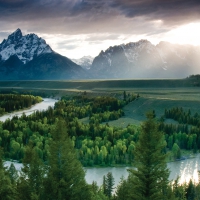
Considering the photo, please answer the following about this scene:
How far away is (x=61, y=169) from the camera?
975 inches

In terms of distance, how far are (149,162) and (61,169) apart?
293 inches

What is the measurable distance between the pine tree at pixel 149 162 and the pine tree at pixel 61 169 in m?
5.17

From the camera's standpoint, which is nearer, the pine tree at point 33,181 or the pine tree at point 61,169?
the pine tree at point 61,169

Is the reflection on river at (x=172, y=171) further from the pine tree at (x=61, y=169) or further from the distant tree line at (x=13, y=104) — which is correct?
the distant tree line at (x=13, y=104)

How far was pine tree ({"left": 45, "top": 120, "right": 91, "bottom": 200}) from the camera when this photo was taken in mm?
24500

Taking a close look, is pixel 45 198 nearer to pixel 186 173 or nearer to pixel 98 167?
pixel 98 167

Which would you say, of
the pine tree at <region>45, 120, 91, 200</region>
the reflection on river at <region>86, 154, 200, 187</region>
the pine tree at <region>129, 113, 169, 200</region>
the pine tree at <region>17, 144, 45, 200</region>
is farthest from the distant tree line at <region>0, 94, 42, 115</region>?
the pine tree at <region>129, 113, 169, 200</region>

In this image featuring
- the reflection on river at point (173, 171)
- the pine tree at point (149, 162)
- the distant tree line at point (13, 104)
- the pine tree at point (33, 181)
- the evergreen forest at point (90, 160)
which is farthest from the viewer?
the distant tree line at point (13, 104)

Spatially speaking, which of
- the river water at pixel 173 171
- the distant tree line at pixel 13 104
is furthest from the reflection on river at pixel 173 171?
the distant tree line at pixel 13 104

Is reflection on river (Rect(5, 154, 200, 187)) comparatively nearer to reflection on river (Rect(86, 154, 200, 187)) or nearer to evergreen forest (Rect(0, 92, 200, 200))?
reflection on river (Rect(86, 154, 200, 187))

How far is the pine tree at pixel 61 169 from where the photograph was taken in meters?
24.5

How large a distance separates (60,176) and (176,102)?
127m

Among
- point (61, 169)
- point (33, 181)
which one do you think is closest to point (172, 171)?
point (33, 181)

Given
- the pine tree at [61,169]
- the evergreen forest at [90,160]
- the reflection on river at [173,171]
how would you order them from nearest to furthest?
1. the evergreen forest at [90,160]
2. the pine tree at [61,169]
3. the reflection on river at [173,171]
